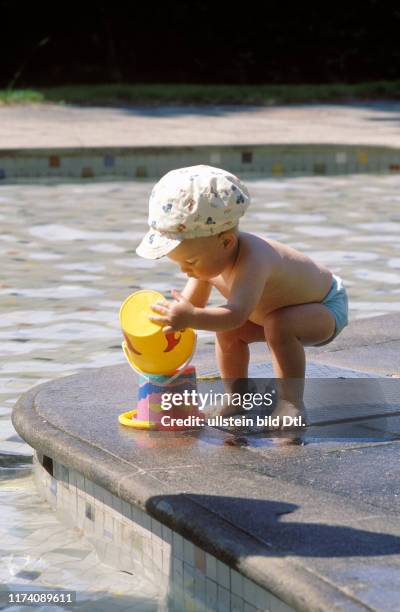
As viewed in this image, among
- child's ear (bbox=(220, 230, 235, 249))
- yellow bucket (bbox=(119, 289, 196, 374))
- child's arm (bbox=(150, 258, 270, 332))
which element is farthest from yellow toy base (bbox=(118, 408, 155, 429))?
child's ear (bbox=(220, 230, 235, 249))

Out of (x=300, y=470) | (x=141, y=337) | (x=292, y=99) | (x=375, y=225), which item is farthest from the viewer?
(x=292, y=99)

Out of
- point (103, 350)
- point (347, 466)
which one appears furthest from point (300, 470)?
point (103, 350)

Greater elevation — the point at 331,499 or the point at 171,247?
the point at 171,247

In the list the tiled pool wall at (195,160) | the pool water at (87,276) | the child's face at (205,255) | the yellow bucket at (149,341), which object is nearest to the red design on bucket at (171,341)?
the yellow bucket at (149,341)

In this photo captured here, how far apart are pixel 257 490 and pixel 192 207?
2.88 ft

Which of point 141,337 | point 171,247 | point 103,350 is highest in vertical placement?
point 171,247

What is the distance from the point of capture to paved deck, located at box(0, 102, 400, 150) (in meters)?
12.0

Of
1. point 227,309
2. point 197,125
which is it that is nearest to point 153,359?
point 227,309

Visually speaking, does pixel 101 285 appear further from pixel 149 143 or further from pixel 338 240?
pixel 149 143

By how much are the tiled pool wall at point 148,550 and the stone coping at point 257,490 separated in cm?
6

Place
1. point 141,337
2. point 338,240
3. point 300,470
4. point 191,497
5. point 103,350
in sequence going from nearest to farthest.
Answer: point 191,497
point 300,470
point 141,337
point 103,350
point 338,240

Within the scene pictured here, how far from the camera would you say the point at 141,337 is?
12.0 ft

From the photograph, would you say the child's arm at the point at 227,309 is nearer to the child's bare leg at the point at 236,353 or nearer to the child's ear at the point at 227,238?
the child's ear at the point at 227,238

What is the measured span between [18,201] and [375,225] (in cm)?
309
